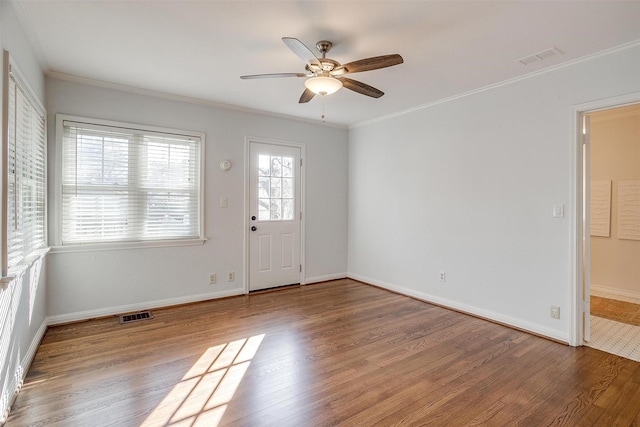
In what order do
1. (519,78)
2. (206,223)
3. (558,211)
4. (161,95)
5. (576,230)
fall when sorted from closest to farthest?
(576,230)
(558,211)
(519,78)
(161,95)
(206,223)

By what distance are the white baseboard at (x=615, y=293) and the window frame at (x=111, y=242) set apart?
520 centimetres

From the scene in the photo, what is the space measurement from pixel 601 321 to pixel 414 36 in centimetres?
347

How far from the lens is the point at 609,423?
6.14 ft

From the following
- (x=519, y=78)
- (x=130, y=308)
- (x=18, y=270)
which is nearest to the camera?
(x=18, y=270)

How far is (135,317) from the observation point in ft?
11.4

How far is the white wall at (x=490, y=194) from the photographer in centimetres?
292

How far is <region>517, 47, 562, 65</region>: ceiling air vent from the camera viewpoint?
8.68 ft

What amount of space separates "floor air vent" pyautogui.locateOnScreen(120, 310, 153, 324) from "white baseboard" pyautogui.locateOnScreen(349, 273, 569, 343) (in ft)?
9.89

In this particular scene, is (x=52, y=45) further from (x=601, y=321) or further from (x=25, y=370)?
(x=601, y=321)

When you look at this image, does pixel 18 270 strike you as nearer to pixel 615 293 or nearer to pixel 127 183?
pixel 127 183

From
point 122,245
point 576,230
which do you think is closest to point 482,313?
point 576,230

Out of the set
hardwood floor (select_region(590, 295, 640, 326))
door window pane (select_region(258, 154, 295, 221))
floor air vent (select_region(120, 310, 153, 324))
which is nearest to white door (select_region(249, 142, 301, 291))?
door window pane (select_region(258, 154, 295, 221))

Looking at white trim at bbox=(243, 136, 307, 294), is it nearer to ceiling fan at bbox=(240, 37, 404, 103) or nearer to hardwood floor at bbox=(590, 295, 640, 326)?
ceiling fan at bbox=(240, 37, 404, 103)

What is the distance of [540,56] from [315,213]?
3287 mm
